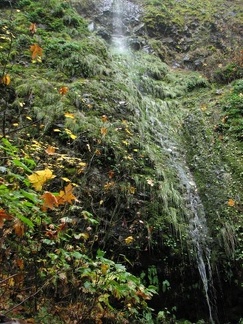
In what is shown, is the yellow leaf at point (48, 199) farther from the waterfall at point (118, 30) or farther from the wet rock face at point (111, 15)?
the wet rock face at point (111, 15)

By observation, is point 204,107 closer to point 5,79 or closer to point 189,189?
point 189,189

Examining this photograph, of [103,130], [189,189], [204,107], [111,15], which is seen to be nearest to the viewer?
[103,130]

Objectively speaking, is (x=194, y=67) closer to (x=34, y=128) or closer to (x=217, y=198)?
(x=217, y=198)

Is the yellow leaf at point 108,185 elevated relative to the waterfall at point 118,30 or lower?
lower

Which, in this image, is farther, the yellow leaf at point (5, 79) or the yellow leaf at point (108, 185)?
the yellow leaf at point (108, 185)

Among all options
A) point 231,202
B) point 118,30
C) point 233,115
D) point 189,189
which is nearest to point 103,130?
point 189,189

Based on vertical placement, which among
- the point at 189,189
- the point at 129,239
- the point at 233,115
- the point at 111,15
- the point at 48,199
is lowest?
the point at 189,189

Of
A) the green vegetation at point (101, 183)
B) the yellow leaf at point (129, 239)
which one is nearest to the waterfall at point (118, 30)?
the green vegetation at point (101, 183)

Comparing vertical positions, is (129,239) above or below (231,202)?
above

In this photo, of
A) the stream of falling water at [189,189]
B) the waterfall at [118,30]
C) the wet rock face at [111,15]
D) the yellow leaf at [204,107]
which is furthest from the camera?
the wet rock face at [111,15]

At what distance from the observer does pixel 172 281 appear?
5.06 m

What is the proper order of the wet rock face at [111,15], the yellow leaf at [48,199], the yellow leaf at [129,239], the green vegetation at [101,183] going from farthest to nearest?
the wet rock face at [111,15] → the yellow leaf at [129,239] → the green vegetation at [101,183] → the yellow leaf at [48,199]

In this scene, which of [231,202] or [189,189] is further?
[189,189]

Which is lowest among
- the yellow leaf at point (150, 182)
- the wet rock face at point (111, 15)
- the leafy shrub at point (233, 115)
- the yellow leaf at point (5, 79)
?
the yellow leaf at point (150, 182)
